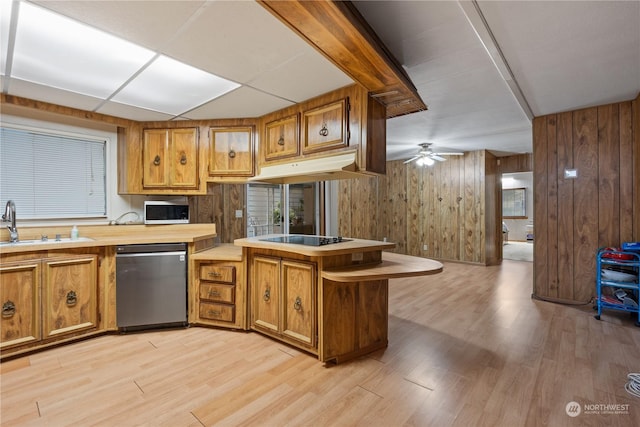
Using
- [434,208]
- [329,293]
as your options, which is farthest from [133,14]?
[434,208]

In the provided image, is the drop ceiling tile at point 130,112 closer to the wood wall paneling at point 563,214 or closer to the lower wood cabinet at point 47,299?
the lower wood cabinet at point 47,299

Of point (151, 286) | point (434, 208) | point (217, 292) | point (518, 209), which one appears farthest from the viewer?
point (518, 209)

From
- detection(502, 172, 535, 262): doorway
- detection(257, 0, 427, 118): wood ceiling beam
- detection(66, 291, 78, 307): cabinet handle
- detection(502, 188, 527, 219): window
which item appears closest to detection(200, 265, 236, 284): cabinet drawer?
detection(66, 291, 78, 307): cabinet handle

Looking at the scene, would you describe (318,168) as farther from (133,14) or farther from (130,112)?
(130,112)

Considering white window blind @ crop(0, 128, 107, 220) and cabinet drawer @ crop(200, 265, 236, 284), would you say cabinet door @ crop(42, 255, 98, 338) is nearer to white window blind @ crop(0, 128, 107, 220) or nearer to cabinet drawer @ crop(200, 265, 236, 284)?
white window blind @ crop(0, 128, 107, 220)

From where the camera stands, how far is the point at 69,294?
2.66 meters

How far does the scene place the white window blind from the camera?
2893 mm


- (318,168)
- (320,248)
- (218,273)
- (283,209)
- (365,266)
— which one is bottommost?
(218,273)

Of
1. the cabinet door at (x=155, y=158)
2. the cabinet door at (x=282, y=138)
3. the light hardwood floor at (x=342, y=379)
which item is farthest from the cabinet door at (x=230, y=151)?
the light hardwood floor at (x=342, y=379)

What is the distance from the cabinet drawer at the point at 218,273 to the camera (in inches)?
117

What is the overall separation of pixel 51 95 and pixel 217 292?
94.1 inches

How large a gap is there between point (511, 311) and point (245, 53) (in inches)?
153

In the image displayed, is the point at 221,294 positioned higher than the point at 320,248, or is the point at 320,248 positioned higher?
the point at 320,248

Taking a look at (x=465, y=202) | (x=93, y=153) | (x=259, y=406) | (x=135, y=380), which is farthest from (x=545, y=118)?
(x=93, y=153)
